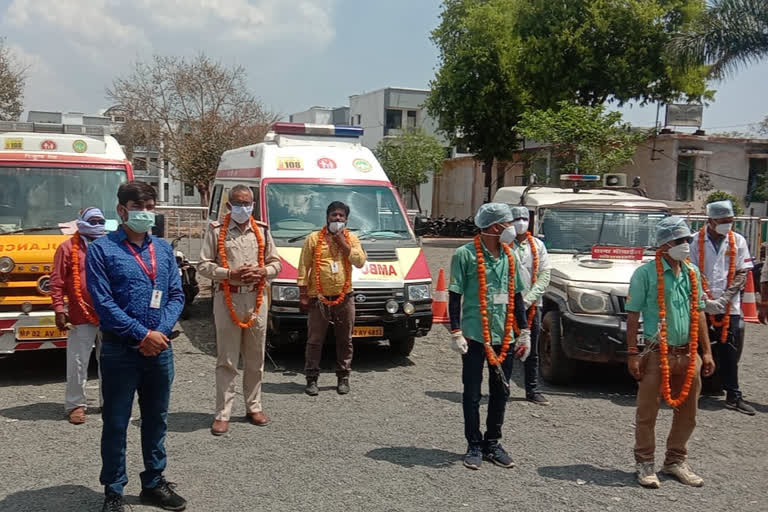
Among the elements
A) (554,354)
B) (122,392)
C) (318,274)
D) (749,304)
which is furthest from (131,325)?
(749,304)

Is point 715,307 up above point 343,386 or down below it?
above

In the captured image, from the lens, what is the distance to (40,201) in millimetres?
8039

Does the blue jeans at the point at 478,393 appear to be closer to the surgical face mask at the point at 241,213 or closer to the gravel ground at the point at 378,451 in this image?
the gravel ground at the point at 378,451

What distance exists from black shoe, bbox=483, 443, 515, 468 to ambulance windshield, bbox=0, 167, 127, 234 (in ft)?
16.4

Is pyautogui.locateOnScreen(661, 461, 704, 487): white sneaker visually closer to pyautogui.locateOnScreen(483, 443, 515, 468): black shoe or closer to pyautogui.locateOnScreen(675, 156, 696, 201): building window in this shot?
pyautogui.locateOnScreen(483, 443, 515, 468): black shoe

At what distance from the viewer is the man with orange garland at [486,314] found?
5234mm

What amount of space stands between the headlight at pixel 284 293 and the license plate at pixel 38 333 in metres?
2.13

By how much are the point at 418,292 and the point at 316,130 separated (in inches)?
126

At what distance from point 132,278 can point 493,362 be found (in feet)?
8.29

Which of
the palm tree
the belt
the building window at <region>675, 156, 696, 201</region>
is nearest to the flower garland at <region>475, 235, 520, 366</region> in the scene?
the belt

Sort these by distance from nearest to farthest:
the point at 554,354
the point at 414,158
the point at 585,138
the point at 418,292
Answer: the point at 554,354
the point at 418,292
the point at 585,138
the point at 414,158

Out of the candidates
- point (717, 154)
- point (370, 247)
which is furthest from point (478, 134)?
point (370, 247)

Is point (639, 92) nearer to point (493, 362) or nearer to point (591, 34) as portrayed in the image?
point (591, 34)

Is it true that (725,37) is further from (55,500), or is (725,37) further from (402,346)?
(55,500)
